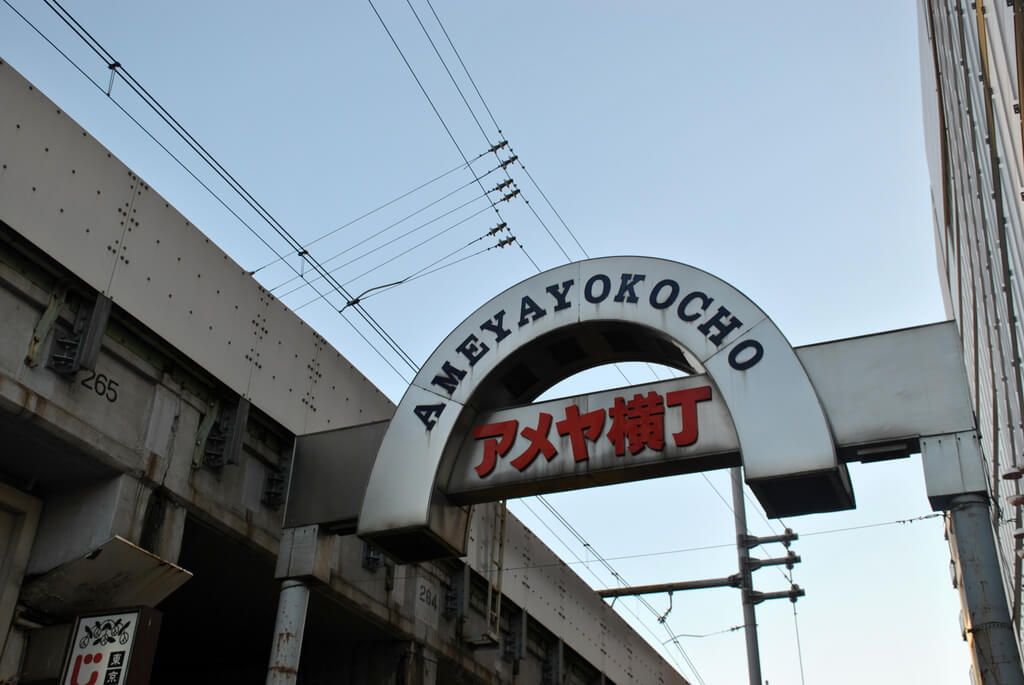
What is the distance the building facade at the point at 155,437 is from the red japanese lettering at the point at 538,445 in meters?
2.91

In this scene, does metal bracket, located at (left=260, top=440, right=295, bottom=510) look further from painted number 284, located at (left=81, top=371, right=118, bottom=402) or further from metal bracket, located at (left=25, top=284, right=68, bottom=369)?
metal bracket, located at (left=25, top=284, right=68, bottom=369)

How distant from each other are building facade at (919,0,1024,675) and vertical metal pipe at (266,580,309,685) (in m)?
7.93

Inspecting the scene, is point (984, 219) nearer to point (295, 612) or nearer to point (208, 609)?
point (295, 612)

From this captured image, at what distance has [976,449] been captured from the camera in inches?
418

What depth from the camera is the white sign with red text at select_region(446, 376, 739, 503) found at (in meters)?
11.9

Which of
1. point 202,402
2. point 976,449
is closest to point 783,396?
point 976,449

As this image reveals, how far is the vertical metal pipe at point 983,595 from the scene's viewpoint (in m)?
9.39

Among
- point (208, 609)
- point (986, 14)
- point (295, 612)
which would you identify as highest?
point (986, 14)

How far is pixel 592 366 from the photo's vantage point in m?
13.4

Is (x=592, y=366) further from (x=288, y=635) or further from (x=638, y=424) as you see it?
(x=288, y=635)

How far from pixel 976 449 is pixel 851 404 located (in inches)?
54.5

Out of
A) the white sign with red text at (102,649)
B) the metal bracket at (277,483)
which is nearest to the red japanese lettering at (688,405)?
the metal bracket at (277,483)

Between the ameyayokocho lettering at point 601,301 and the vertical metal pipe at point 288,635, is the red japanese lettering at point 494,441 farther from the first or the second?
the vertical metal pipe at point 288,635

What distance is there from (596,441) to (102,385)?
20.9 ft
